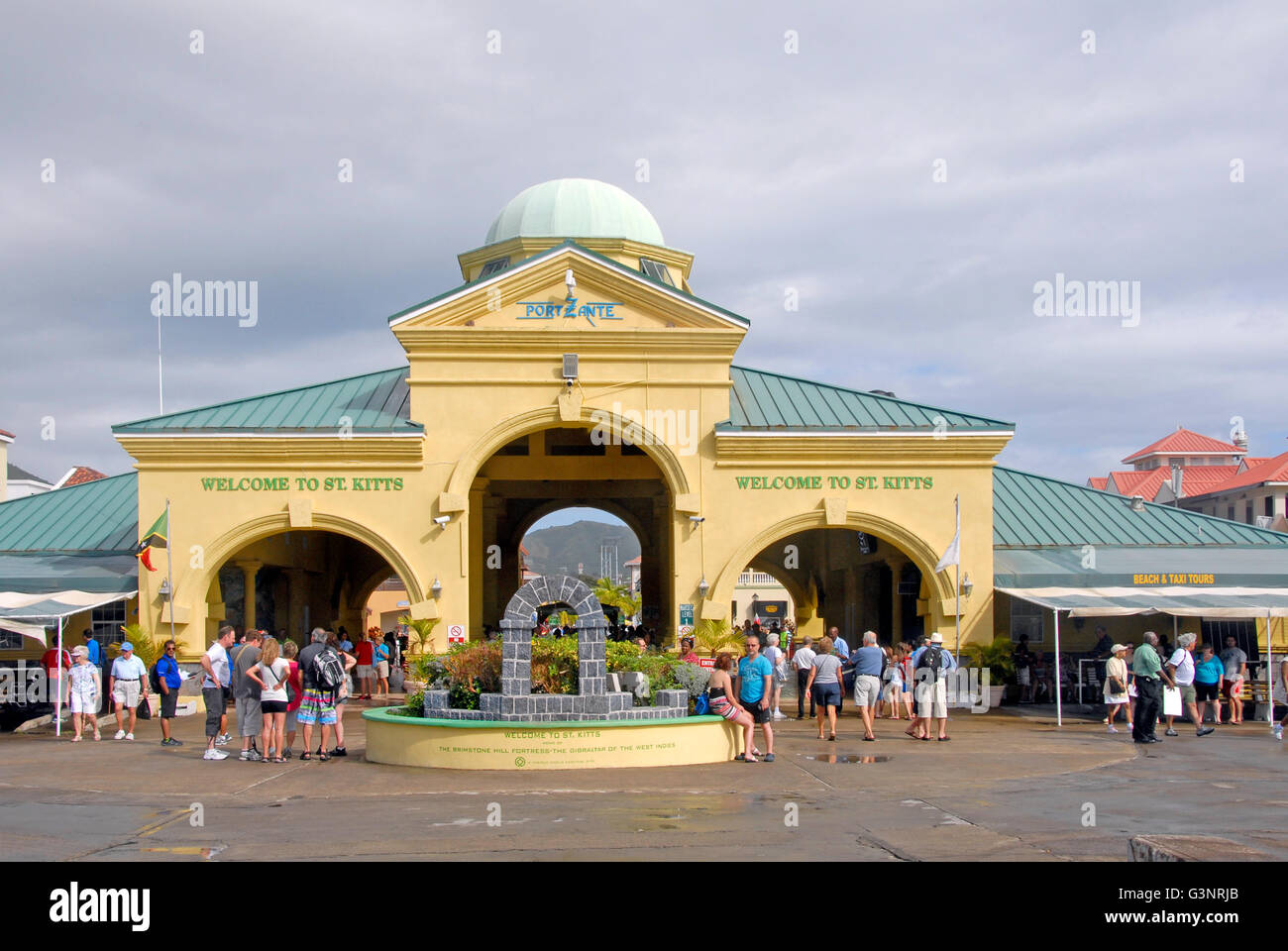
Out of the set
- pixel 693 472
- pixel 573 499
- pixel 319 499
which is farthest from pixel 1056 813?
pixel 573 499

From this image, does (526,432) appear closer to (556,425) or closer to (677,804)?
(556,425)

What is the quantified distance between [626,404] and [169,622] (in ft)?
32.9

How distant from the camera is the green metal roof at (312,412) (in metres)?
24.6

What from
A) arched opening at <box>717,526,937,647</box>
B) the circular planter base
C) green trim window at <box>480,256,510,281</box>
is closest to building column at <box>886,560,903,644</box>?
arched opening at <box>717,526,937,647</box>

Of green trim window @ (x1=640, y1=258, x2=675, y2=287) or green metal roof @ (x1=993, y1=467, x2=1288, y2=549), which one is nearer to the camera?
green metal roof @ (x1=993, y1=467, x2=1288, y2=549)

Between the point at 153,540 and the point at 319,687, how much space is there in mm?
10080

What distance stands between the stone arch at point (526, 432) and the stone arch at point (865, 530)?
1774 millimetres

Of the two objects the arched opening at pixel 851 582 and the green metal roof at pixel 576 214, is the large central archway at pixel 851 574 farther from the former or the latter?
the green metal roof at pixel 576 214

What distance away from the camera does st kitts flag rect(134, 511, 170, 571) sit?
23.7 meters

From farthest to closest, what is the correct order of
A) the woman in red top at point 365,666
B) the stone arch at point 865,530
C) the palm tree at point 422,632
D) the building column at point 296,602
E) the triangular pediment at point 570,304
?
the building column at point 296,602
the woman in red top at point 365,666
the stone arch at point 865,530
the triangular pediment at point 570,304
the palm tree at point 422,632

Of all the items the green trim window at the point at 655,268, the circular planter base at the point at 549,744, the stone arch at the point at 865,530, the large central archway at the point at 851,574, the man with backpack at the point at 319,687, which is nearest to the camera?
Result: the circular planter base at the point at 549,744

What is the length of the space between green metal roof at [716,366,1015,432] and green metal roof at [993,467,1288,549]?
319cm

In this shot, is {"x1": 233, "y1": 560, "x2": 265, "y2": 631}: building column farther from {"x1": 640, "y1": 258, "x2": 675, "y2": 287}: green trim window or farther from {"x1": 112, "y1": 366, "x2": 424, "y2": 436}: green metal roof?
{"x1": 640, "y1": 258, "x2": 675, "y2": 287}: green trim window

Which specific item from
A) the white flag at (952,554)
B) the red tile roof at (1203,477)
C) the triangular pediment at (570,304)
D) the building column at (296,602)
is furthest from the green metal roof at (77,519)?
the red tile roof at (1203,477)
